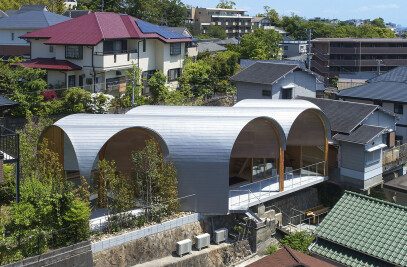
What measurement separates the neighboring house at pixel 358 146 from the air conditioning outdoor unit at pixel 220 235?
Answer: 747cm

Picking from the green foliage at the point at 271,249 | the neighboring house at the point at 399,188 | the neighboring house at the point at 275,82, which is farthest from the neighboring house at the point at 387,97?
the green foliage at the point at 271,249

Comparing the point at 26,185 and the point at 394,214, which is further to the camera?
the point at 26,185

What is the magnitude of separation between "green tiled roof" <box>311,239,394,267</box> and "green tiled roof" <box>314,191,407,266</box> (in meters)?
0.19

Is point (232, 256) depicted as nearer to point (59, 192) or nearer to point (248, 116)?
point (248, 116)

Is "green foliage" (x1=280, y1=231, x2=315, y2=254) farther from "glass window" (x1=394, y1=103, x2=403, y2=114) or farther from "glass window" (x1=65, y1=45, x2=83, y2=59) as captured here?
"glass window" (x1=65, y1=45, x2=83, y2=59)

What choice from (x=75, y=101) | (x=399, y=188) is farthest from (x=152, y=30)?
(x=399, y=188)

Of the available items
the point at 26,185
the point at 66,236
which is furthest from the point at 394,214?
the point at 26,185

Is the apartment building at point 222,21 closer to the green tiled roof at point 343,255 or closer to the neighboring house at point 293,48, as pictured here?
the neighboring house at point 293,48

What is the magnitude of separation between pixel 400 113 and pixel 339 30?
72.9m

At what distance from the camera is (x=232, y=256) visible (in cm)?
2000

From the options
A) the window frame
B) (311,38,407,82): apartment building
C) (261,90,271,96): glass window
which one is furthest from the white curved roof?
(311,38,407,82): apartment building

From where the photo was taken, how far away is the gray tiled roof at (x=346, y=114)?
2484 cm

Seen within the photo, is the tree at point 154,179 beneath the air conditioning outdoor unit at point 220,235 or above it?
above

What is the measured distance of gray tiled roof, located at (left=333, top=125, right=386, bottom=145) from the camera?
76.9ft
